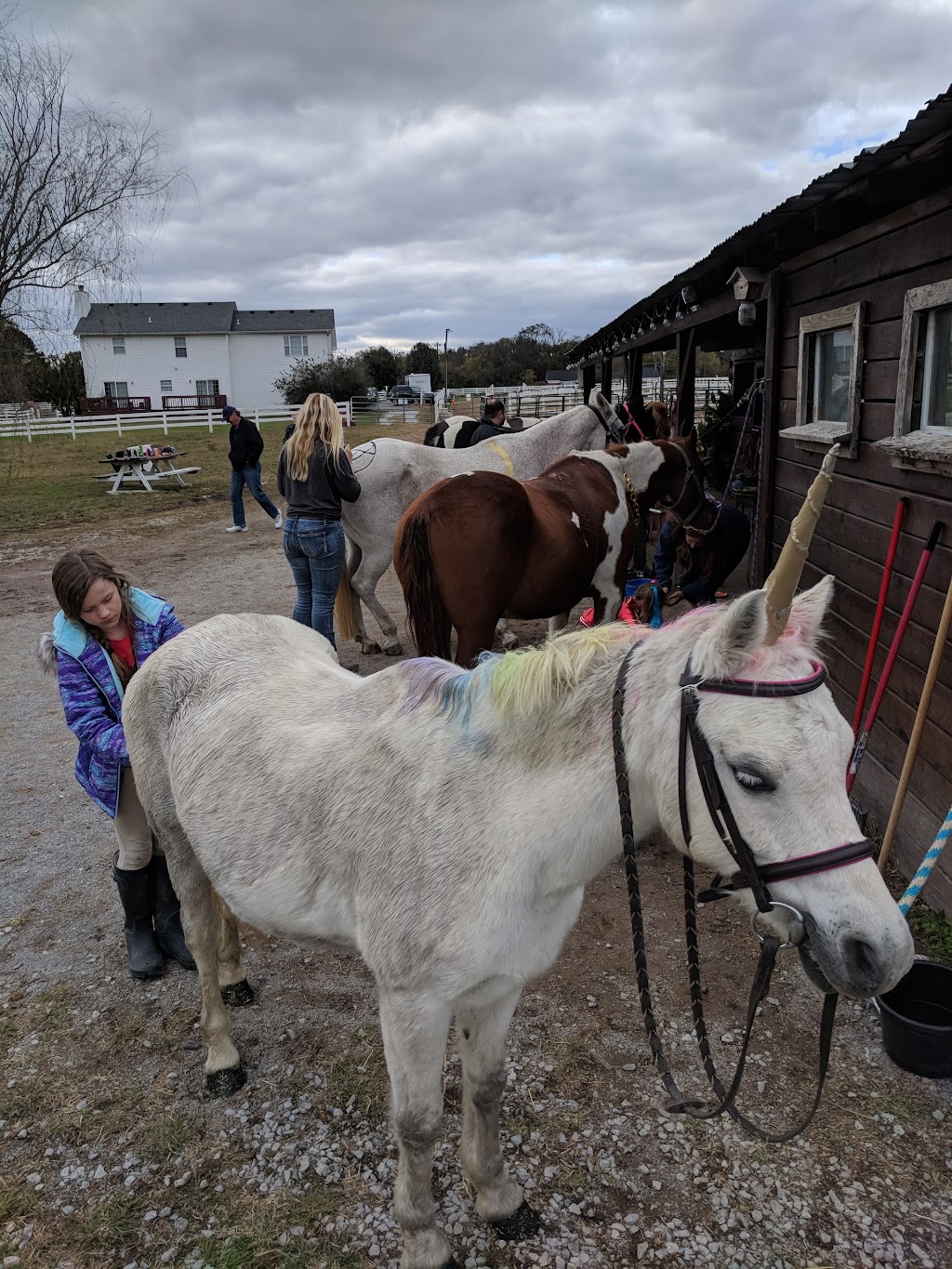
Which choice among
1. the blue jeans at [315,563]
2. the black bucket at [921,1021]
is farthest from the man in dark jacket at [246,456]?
the black bucket at [921,1021]

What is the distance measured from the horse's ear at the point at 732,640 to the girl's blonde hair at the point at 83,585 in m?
2.20

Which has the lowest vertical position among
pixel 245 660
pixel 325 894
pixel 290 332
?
pixel 325 894

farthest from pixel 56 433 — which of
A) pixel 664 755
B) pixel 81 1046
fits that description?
pixel 664 755

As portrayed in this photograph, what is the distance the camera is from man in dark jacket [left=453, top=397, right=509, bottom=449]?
385 inches

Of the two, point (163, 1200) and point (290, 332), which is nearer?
point (163, 1200)

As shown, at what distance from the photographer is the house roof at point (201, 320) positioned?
50.0 metres

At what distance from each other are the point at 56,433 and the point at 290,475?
Answer: 78.9 feet

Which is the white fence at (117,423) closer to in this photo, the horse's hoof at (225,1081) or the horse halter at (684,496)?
the horse halter at (684,496)

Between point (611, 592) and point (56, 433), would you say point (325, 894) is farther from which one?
point (56, 433)

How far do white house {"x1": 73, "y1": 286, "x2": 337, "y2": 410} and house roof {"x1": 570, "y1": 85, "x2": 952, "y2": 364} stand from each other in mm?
48403

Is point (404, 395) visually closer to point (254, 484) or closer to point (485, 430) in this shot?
point (254, 484)

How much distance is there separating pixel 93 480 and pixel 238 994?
18.1 meters

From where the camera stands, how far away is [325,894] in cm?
197

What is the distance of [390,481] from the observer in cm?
675
